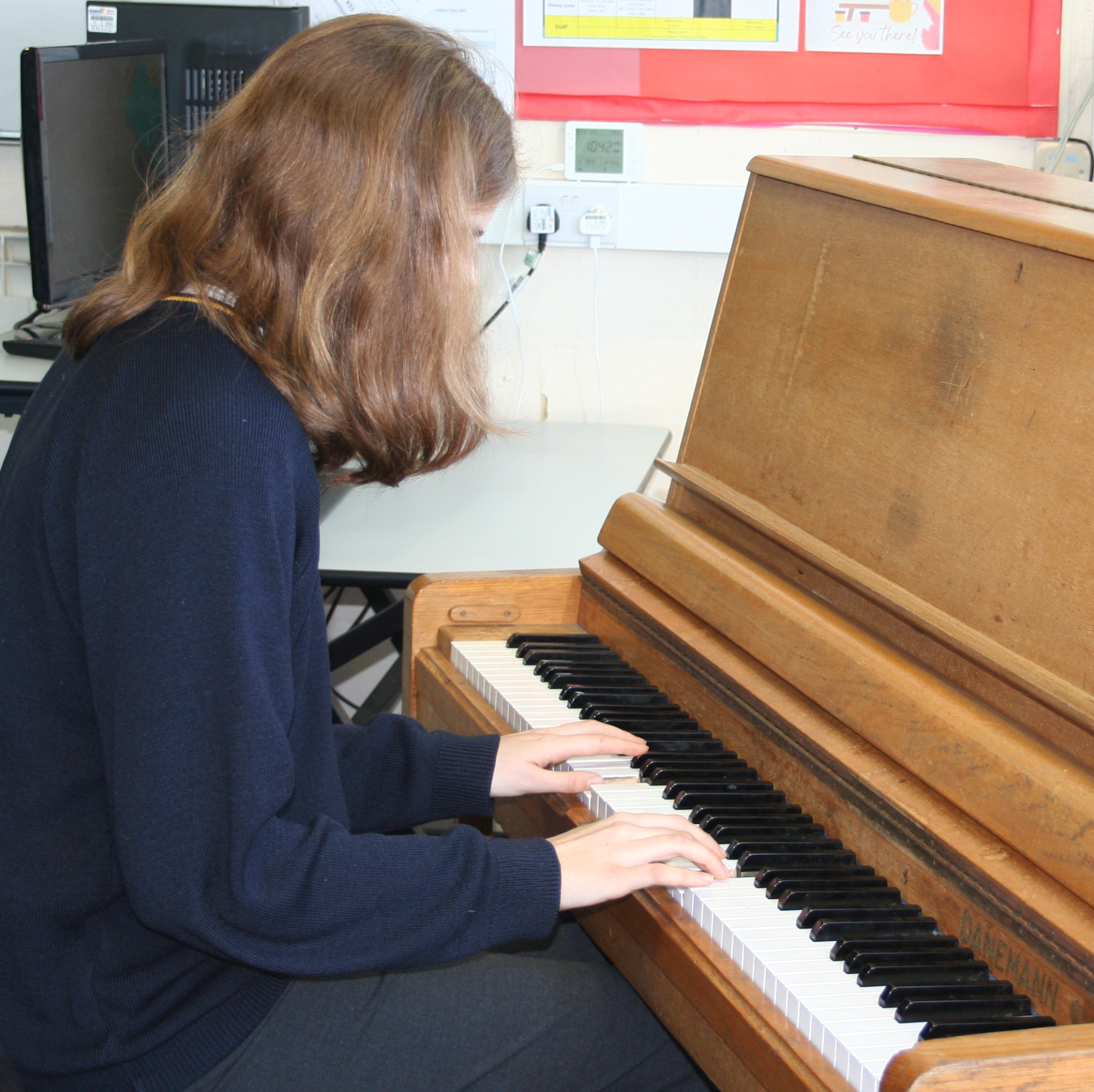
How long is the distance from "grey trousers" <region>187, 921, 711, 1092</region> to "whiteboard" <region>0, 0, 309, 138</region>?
7.04 feet

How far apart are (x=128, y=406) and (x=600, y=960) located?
811 mm

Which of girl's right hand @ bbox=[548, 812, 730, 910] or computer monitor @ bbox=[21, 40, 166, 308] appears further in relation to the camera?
computer monitor @ bbox=[21, 40, 166, 308]

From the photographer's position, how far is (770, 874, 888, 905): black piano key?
1.02 m

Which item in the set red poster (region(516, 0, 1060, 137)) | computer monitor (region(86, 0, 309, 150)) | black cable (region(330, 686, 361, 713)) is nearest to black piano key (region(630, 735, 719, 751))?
black cable (region(330, 686, 361, 713))

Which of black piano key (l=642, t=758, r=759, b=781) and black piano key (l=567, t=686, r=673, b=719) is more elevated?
black piano key (l=567, t=686, r=673, b=719)

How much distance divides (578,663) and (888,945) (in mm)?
574

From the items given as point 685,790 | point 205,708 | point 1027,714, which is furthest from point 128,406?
point 1027,714

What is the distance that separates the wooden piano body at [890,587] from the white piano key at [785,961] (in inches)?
0.5

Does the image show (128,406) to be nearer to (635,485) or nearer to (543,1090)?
(543,1090)

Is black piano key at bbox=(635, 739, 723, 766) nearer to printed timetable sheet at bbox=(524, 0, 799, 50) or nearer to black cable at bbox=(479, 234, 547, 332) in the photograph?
black cable at bbox=(479, 234, 547, 332)

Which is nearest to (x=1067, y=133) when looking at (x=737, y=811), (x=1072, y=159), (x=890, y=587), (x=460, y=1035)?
(x=1072, y=159)

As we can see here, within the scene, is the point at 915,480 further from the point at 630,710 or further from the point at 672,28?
the point at 672,28

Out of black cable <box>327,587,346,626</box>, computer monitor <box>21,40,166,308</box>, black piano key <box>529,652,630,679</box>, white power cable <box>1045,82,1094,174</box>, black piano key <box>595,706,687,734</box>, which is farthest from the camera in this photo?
black cable <box>327,587,346,626</box>

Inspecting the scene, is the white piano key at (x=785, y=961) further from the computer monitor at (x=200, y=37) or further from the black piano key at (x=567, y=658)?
the computer monitor at (x=200, y=37)
